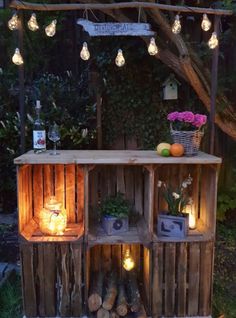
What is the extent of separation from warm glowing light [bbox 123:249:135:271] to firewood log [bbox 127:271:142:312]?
78 millimetres

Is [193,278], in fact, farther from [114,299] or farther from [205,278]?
[114,299]

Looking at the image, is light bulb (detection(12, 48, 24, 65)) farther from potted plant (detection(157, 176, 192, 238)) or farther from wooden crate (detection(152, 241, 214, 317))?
wooden crate (detection(152, 241, 214, 317))

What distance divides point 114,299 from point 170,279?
1.39 ft

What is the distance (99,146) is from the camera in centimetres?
382

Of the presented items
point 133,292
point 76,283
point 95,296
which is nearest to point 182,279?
point 133,292

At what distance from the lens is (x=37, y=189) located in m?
2.76

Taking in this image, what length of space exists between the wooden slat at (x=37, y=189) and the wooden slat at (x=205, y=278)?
125 cm

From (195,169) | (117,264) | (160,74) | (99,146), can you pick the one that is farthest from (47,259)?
(160,74)

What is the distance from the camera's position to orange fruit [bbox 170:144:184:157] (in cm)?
240

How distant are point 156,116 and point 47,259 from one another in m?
1.95

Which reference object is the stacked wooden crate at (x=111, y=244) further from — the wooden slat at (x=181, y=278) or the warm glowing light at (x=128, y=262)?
the warm glowing light at (x=128, y=262)

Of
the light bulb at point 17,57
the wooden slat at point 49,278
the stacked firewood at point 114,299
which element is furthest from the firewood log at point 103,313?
the light bulb at point 17,57

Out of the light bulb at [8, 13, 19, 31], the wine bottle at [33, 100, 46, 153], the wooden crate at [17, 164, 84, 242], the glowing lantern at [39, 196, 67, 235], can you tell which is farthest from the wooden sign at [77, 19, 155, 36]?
the glowing lantern at [39, 196, 67, 235]

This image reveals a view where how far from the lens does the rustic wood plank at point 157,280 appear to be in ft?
8.02
